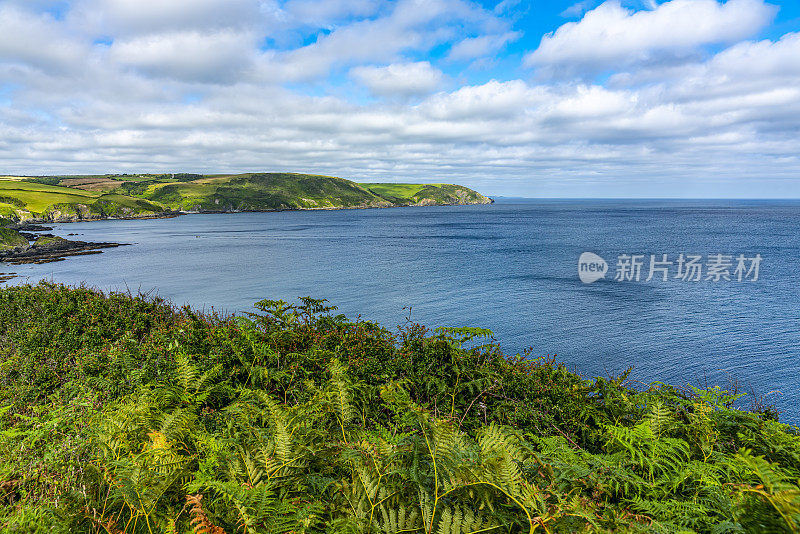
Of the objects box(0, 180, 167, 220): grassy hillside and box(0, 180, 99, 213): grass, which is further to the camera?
box(0, 180, 99, 213): grass

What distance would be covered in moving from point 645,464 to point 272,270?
5506 centimetres

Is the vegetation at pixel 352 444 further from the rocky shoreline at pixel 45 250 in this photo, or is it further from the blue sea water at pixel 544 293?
the rocky shoreline at pixel 45 250

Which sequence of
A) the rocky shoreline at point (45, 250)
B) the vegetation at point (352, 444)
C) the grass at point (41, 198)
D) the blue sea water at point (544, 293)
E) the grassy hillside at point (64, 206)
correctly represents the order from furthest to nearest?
the grass at point (41, 198)
the grassy hillside at point (64, 206)
the rocky shoreline at point (45, 250)
the blue sea water at point (544, 293)
the vegetation at point (352, 444)

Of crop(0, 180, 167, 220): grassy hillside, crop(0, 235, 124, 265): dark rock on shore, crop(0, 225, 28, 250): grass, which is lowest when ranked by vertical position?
crop(0, 235, 124, 265): dark rock on shore

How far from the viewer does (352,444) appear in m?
3.66

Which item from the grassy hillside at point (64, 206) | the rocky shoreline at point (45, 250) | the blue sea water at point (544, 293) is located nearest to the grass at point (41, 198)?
the grassy hillside at point (64, 206)

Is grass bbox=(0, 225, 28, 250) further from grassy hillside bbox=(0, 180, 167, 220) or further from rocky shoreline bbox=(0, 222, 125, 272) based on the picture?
grassy hillside bbox=(0, 180, 167, 220)

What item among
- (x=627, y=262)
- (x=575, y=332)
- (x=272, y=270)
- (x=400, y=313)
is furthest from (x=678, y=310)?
(x=272, y=270)

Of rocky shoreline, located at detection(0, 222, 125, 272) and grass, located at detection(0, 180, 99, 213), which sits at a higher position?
grass, located at detection(0, 180, 99, 213)

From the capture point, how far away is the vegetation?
2.64 meters

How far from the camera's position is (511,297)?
37.5 m

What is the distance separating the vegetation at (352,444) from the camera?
2641 mm

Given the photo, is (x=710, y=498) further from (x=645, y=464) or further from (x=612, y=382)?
(x=612, y=382)

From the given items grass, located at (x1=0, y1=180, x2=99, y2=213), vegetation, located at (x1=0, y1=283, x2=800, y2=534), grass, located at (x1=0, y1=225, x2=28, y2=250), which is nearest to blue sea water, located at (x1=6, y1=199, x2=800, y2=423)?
vegetation, located at (x1=0, y1=283, x2=800, y2=534)
